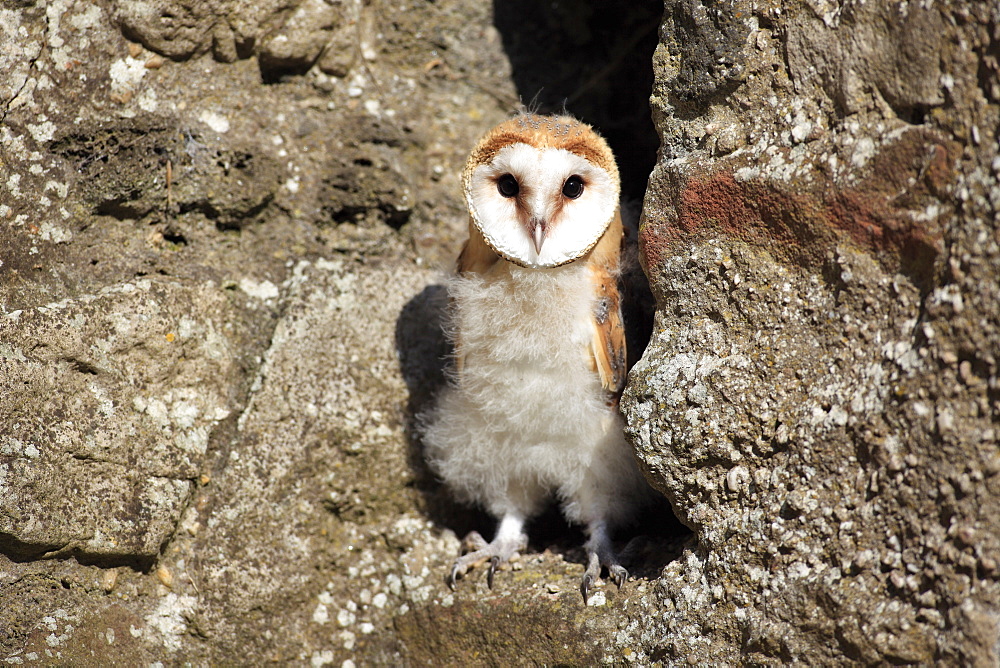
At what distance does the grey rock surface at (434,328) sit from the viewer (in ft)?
5.09

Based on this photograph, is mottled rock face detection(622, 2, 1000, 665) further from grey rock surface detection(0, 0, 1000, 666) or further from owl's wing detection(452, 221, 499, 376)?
owl's wing detection(452, 221, 499, 376)

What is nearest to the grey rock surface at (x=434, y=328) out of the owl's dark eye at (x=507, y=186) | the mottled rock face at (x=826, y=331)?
the mottled rock face at (x=826, y=331)

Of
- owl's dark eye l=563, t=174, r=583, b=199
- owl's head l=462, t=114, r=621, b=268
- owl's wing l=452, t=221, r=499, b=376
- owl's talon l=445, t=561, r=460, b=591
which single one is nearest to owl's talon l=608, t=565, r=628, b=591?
owl's talon l=445, t=561, r=460, b=591

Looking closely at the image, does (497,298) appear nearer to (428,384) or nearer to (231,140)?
(428,384)

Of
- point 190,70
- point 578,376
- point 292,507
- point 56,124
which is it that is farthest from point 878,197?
point 56,124

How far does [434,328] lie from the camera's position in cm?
277

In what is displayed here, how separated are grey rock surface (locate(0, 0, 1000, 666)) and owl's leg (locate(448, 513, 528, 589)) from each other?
46mm

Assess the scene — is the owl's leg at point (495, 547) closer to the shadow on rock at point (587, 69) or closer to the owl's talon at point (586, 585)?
the owl's talon at point (586, 585)

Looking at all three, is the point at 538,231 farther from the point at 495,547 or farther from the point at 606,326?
the point at 495,547

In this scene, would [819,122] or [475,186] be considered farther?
[475,186]

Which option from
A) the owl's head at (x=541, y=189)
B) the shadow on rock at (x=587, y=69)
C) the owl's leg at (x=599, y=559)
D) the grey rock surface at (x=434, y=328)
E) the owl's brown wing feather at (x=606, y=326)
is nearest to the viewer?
the grey rock surface at (x=434, y=328)

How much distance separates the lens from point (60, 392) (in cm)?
212

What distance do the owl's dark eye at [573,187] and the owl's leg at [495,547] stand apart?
116 centimetres

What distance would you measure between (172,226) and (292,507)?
0.98 metres
